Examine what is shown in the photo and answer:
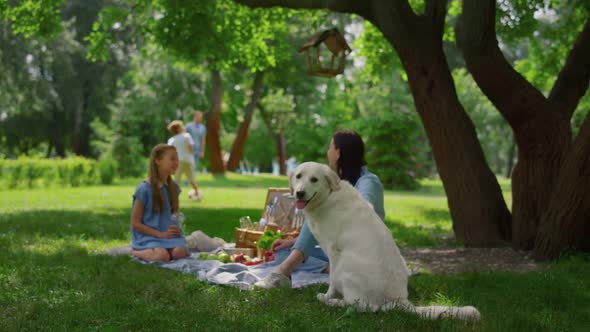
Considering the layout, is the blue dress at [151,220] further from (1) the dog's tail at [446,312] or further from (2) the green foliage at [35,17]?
(2) the green foliage at [35,17]

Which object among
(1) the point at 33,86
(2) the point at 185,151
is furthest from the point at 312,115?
(2) the point at 185,151

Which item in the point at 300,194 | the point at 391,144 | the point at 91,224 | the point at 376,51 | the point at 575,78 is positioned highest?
the point at 376,51

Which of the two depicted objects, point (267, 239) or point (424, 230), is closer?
point (267, 239)

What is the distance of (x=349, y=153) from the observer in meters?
5.71

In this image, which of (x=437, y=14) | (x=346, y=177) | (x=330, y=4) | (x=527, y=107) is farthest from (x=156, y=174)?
(x=527, y=107)

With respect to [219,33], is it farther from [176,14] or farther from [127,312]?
[127,312]

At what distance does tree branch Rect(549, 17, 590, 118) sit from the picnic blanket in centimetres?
451

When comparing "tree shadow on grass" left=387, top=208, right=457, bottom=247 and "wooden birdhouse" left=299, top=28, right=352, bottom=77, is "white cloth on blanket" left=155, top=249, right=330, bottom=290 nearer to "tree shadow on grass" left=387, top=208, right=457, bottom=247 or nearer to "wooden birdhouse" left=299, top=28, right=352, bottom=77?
"tree shadow on grass" left=387, top=208, right=457, bottom=247

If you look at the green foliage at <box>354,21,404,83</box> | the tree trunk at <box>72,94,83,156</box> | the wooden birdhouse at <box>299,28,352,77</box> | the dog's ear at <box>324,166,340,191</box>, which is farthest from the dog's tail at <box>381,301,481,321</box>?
the tree trunk at <box>72,94,83,156</box>

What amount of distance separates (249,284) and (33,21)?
30.4 ft

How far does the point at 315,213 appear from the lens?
4887mm

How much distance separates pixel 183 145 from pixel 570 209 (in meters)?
9.98

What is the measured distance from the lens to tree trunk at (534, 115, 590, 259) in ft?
22.9

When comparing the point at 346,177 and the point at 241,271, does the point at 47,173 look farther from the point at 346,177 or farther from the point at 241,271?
the point at 346,177
